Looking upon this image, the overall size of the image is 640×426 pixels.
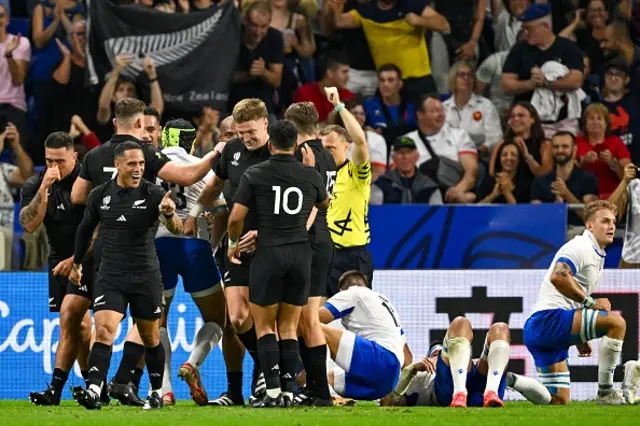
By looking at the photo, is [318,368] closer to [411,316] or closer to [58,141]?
[58,141]

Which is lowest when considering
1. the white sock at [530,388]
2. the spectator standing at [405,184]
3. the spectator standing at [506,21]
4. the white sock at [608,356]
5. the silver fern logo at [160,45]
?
the white sock at [530,388]

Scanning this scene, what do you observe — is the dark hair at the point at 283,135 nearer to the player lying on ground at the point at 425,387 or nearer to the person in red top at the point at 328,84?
the player lying on ground at the point at 425,387

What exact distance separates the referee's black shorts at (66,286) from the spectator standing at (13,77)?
558 centimetres

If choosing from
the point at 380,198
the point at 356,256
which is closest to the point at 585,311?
the point at 356,256

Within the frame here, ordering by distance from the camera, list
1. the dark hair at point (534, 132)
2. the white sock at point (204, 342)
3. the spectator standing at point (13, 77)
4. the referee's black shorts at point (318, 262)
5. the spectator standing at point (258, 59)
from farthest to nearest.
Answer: the spectator standing at point (258, 59) < the spectator standing at point (13, 77) < the dark hair at point (534, 132) < the white sock at point (204, 342) < the referee's black shorts at point (318, 262)

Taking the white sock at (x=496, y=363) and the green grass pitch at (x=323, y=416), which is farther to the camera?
the white sock at (x=496, y=363)

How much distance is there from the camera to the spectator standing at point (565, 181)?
16.3 meters

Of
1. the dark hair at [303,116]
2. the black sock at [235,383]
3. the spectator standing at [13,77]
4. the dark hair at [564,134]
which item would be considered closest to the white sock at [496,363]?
the black sock at [235,383]

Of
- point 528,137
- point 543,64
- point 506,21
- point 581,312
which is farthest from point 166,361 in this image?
point 506,21

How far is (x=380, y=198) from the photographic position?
647 inches

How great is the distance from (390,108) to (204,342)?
20.9 ft

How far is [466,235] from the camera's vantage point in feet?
49.6

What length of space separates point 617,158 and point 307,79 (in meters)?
4.05

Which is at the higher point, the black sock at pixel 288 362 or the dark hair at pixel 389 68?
the dark hair at pixel 389 68
